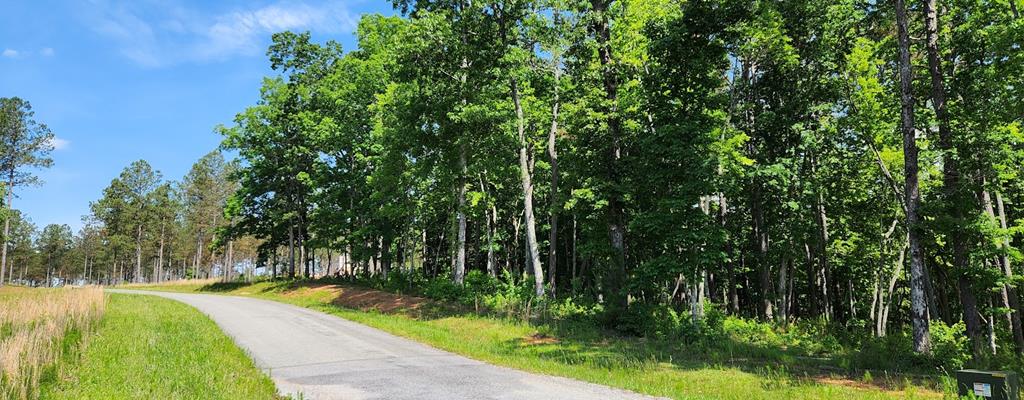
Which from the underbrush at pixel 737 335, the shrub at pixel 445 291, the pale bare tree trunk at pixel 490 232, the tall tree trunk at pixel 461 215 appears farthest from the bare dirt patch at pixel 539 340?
the pale bare tree trunk at pixel 490 232

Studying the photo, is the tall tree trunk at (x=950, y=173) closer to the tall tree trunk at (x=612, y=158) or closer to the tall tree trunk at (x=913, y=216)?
the tall tree trunk at (x=913, y=216)

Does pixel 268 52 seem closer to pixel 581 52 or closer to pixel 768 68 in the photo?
pixel 581 52

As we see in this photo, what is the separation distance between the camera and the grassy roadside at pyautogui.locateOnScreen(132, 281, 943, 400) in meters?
8.75

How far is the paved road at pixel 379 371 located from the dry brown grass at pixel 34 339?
3.11 meters

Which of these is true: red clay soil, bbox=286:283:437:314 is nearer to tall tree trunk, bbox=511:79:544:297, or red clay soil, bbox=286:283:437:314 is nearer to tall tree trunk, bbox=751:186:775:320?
tall tree trunk, bbox=511:79:544:297

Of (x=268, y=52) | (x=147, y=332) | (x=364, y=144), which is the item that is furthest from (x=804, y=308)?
(x=268, y=52)

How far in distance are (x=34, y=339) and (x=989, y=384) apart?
49.7 feet

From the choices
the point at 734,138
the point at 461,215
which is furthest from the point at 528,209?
the point at 734,138

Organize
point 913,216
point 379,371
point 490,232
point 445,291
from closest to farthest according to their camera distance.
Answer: point 379,371 → point 913,216 → point 445,291 → point 490,232

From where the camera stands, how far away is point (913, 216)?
39.6 feet

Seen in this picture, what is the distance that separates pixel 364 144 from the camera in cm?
3416

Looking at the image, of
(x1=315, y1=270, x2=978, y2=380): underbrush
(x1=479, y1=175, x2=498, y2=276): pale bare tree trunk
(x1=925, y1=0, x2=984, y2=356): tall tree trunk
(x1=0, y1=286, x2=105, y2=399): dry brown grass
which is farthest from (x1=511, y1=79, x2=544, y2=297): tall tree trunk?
(x1=0, y1=286, x2=105, y2=399): dry brown grass

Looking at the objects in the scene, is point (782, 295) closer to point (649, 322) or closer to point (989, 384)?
point (649, 322)

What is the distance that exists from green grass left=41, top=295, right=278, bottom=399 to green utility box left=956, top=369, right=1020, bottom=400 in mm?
9406
